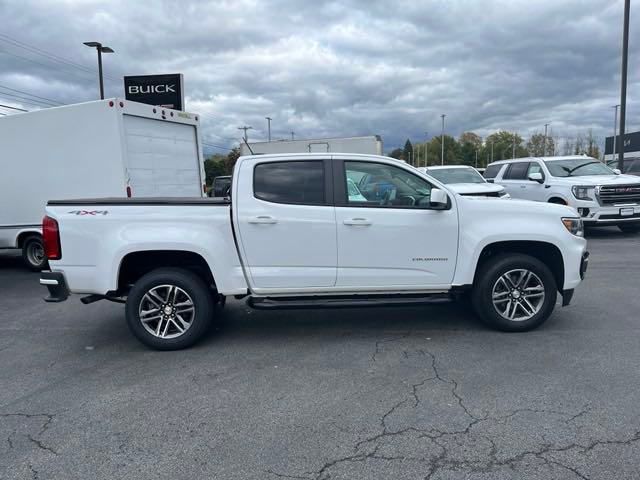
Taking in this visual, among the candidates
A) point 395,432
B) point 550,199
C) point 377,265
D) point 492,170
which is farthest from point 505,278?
point 492,170

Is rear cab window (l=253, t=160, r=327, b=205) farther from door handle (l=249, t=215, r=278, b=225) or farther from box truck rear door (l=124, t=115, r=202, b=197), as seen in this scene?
box truck rear door (l=124, t=115, r=202, b=197)

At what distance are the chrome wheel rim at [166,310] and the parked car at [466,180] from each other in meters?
8.05

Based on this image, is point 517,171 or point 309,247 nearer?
point 309,247

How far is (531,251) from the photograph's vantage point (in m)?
5.57

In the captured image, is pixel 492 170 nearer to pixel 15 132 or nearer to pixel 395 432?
pixel 15 132

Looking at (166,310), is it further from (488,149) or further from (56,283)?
(488,149)

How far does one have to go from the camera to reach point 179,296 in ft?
16.8

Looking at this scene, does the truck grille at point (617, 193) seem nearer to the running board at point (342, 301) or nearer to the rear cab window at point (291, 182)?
the running board at point (342, 301)

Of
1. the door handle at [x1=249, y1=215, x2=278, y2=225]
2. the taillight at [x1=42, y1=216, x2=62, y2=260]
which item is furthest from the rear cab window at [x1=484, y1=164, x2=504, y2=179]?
the taillight at [x1=42, y1=216, x2=62, y2=260]

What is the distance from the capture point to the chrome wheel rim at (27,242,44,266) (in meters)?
10.0

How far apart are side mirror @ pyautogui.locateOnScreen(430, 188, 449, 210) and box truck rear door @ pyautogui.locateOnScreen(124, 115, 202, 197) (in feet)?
19.3

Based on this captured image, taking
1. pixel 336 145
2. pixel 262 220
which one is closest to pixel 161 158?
pixel 262 220

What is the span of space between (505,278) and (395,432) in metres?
2.52

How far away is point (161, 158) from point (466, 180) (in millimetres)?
7876
